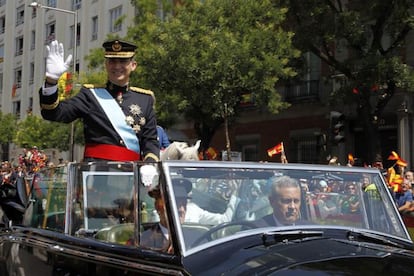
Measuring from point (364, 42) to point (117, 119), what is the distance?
15.3 meters

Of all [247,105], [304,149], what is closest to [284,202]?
[304,149]

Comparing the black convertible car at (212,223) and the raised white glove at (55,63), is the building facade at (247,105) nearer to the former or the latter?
the raised white glove at (55,63)

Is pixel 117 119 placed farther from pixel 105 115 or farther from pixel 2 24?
pixel 2 24

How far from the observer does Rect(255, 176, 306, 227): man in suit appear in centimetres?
311

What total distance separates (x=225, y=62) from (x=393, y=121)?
6.78m

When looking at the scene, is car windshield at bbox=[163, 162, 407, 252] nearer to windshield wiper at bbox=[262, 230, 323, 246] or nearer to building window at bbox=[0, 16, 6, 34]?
windshield wiper at bbox=[262, 230, 323, 246]

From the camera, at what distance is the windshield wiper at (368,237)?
3.13 metres

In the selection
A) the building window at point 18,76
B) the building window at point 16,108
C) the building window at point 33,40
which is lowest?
the building window at point 16,108

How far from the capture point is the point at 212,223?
2965 millimetres

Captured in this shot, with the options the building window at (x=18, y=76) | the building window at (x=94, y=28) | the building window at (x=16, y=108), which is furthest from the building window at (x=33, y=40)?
the building window at (x=94, y=28)

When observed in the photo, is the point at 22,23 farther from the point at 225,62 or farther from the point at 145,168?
the point at 145,168

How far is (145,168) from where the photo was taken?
3.04m

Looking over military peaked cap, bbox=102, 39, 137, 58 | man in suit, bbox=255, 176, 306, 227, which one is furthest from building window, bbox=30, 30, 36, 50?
man in suit, bbox=255, 176, 306, 227

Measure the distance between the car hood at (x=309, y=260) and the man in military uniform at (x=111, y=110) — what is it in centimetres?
149
